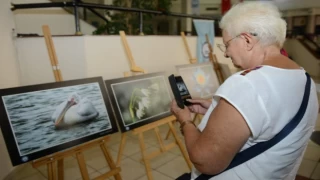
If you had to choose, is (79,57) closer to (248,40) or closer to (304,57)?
(248,40)

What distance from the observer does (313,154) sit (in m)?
2.42

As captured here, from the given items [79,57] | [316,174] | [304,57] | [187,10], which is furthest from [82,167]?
[304,57]

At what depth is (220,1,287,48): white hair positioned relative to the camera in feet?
2.43

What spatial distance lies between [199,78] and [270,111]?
175 centimetres

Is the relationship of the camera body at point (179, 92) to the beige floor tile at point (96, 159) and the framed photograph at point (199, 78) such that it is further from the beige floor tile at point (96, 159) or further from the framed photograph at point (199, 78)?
the beige floor tile at point (96, 159)

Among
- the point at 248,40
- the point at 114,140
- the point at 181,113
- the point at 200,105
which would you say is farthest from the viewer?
the point at 114,140

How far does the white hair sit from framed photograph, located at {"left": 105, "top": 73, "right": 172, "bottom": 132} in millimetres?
1037

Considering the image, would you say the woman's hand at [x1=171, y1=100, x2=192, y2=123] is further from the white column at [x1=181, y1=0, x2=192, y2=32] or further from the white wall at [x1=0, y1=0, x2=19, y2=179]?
the white column at [x1=181, y1=0, x2=192, y2=32]

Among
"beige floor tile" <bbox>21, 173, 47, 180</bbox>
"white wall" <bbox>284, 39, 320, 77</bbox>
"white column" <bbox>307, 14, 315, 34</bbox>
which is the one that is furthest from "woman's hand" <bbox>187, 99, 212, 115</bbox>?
"white column" <bbox>307, 14, 315, 34</bbox>

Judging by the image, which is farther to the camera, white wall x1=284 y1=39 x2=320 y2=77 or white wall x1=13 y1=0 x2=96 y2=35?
white wall x1=284 y1=39 x2=320 y2=77

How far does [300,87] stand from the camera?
748 mm

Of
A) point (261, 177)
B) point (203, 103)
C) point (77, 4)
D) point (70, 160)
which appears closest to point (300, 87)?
point (261, 177)

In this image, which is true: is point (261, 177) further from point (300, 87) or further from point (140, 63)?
point (140, 63)

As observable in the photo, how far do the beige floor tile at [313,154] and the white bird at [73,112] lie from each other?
7.19 feet
